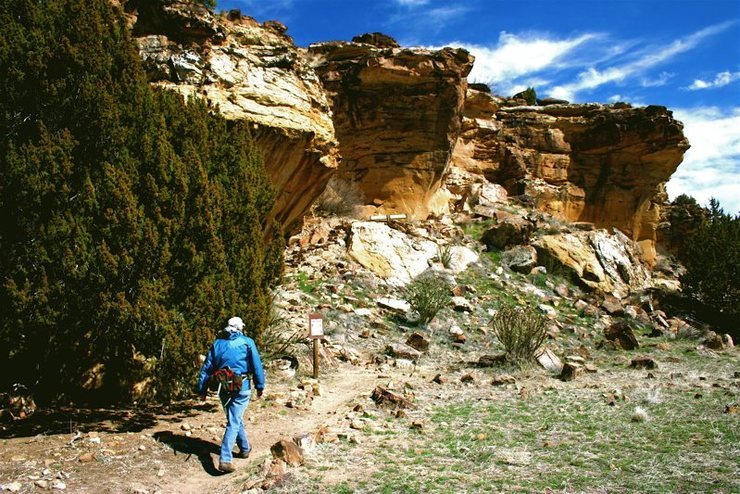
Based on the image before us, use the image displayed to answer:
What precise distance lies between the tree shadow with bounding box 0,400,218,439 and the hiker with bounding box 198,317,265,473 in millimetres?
1467

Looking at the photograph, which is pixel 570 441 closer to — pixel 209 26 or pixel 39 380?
pixel 39 380

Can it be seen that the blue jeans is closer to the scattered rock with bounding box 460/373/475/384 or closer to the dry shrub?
the scattered rock with bounding box 460/373/475/384

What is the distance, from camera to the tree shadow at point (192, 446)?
18.4 feet

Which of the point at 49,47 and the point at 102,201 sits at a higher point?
the point at 49,47

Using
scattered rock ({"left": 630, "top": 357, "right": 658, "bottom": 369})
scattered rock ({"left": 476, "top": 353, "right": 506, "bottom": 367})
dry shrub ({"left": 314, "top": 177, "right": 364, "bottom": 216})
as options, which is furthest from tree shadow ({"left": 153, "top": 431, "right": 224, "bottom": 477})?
dry shrub ({"left": 314, "top": 177, "right": 364, "bottom": 216})

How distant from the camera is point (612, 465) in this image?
4754 millimetres

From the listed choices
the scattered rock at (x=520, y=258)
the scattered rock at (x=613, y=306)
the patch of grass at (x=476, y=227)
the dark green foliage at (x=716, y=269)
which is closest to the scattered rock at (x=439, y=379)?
the scattered rock at (x=613, y=306)

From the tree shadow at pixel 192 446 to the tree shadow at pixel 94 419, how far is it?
1.58ft

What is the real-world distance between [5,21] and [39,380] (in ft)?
14.1

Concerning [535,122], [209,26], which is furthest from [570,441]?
[535,122]

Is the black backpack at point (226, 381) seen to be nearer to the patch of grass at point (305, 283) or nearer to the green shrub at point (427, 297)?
the patch of grass at point (305, 283)

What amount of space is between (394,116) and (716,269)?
42.0 feet

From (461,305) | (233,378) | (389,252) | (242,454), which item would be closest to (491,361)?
(461,305)

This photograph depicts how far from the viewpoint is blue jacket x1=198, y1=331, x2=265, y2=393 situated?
568 cm
